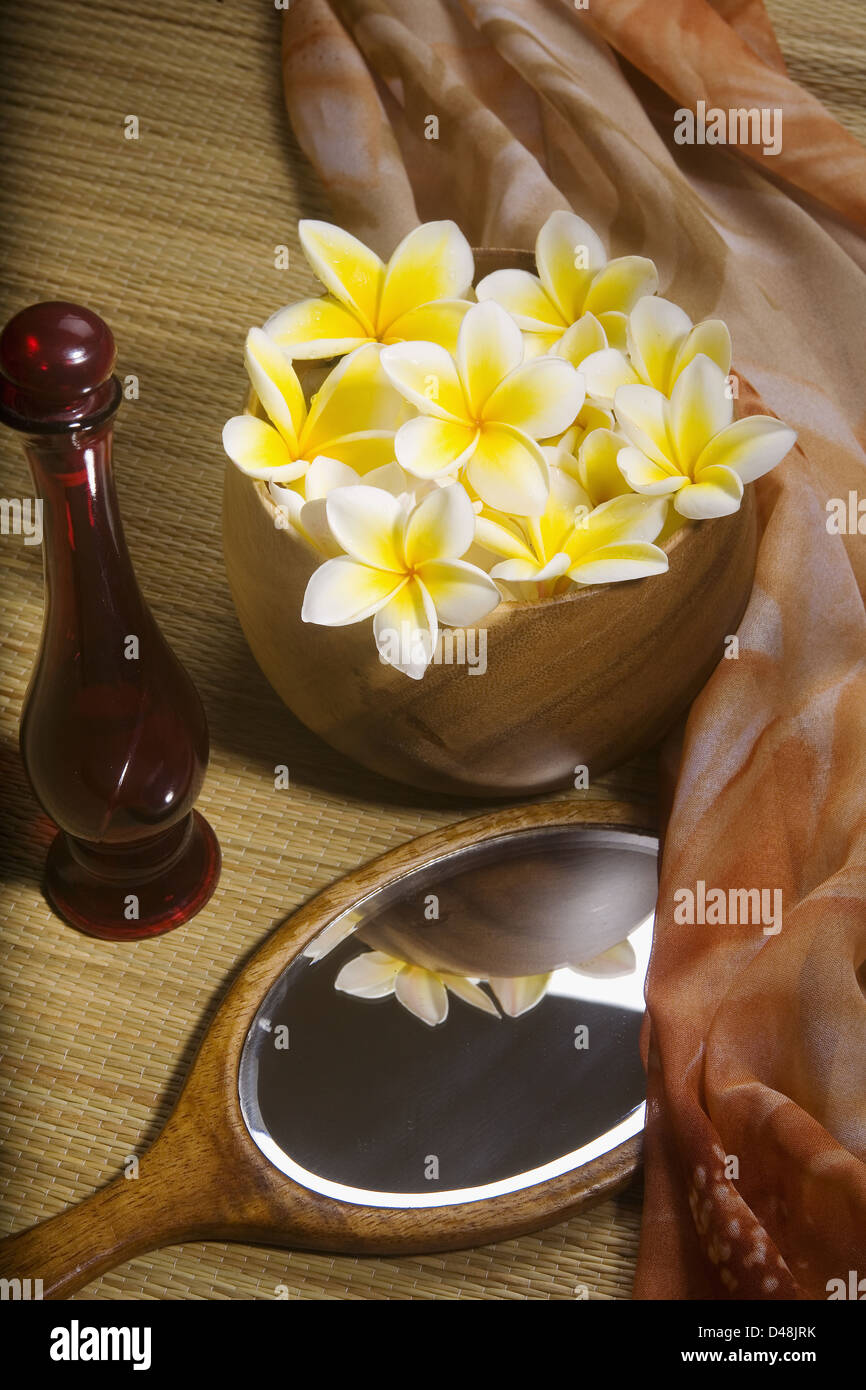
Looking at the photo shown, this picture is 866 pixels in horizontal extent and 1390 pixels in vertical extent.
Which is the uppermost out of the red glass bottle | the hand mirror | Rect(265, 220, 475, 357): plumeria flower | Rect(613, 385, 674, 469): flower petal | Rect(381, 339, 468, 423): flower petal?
Rect(265, 220, 475, 357): plumeria flower

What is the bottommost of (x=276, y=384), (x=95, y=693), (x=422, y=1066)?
(x=422, y=1066)

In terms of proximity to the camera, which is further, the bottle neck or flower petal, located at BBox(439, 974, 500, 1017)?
flower petal, located at BBox(439, 974, 500, 1017)

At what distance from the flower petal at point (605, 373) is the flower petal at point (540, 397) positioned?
0.10 ft

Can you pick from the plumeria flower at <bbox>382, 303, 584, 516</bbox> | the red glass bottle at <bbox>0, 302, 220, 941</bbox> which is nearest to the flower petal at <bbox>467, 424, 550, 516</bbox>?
the plumeria flower at <bbox>382, 303, 584, 516</bbox>

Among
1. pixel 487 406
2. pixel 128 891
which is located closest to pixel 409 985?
pixel 128 891

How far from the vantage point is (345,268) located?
0.50 metres

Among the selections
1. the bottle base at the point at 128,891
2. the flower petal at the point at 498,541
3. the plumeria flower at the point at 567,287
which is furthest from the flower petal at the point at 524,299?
the bottle base at the point at 128,891

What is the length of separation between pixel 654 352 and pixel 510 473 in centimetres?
8

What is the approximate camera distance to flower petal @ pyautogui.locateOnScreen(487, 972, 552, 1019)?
1.63 ft

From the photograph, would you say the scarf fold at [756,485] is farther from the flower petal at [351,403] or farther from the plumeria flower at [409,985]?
the flower petal at [351,403]

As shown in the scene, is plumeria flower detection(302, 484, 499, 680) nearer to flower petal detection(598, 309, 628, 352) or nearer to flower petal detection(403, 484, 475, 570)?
flower petal detection(403, 484, 475, 570)

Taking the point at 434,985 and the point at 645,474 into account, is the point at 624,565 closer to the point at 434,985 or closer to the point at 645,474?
the point at 645,474

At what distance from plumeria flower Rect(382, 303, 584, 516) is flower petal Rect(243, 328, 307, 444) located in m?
0.04

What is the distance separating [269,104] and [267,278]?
14 cm
